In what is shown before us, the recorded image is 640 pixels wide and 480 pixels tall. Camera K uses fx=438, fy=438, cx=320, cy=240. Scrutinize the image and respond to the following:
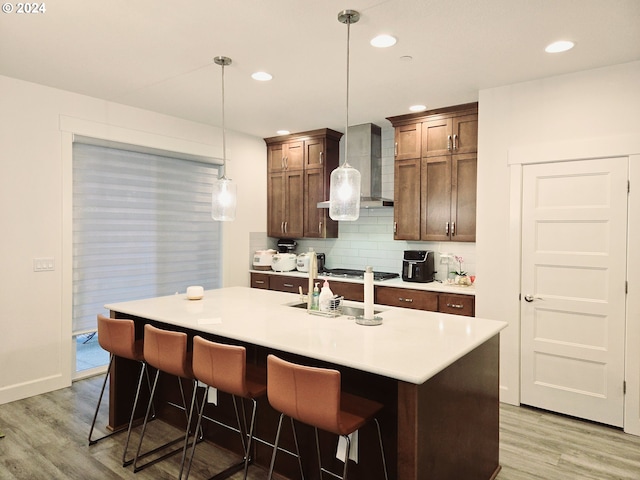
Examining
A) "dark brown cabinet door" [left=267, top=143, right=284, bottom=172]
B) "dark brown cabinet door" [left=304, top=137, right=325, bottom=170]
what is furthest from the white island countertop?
"dark brown cabinet door" [left=267, top=143, right=284, bottom=172]

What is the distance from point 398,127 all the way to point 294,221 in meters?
1.77

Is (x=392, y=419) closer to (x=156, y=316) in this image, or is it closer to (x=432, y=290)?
(x=156, y=316)

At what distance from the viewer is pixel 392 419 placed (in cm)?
209

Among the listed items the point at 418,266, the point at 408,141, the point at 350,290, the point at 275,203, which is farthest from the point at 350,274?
the point at 408,141

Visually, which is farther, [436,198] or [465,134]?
[436,198]

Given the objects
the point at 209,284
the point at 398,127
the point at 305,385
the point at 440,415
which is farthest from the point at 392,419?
the point at 209,284

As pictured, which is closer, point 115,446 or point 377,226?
point 115,446

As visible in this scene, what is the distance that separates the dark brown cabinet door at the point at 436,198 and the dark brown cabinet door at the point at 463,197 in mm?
50

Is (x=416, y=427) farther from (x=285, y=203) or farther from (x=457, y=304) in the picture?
(x=285, y=203)

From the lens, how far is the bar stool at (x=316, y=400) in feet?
5.80

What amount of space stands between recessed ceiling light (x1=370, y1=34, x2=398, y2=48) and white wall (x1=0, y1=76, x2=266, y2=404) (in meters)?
2.69

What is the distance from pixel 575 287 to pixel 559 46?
1.73 metres

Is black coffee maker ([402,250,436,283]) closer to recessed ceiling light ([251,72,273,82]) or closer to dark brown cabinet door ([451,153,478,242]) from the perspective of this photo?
dark brown cabinet door ([451,153,478,242])

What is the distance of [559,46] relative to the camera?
2.81 metres
